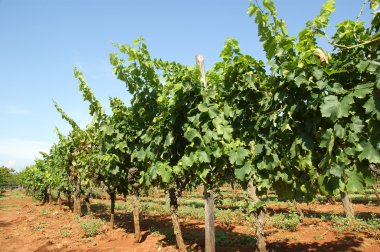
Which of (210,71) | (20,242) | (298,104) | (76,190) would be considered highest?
(210,71)

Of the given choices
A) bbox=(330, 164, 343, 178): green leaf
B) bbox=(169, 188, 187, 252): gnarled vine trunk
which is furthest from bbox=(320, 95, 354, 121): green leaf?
bbox=(169, 188, 187, 252): gnarled vine trunk

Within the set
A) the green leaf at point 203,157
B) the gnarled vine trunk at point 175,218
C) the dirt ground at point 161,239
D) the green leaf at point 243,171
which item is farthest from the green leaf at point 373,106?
the dirt ground at point 161,239

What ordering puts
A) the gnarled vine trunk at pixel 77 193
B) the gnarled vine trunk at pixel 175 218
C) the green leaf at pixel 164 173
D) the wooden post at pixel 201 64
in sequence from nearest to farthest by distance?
the green leaf at pixel 164 173 → the wooden post at pixel 201 64 → the gnarled vine trunk at pixel 175 218 → the gnarled vine trunk at pixel 77 193

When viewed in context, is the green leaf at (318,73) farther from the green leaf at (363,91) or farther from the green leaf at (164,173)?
the green leaf at (164,173)

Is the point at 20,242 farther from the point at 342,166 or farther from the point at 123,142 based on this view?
the point at 342,166

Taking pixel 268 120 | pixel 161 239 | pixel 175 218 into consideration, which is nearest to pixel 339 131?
pixel 268 120

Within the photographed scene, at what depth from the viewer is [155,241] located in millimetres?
9852

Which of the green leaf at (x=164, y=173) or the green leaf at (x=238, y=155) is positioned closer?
the green leaf at (x=238, y=155)

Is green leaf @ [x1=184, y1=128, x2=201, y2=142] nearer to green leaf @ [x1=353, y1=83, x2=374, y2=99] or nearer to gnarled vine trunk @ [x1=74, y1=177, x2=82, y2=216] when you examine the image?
green leaf @ [x1=353, y1=83, x2=374, y2=99]

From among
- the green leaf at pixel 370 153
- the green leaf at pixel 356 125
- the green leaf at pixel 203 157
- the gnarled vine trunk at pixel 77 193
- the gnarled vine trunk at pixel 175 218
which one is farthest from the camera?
the gnarled vine trunk at pixel 77 193

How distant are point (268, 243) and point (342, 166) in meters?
6.68

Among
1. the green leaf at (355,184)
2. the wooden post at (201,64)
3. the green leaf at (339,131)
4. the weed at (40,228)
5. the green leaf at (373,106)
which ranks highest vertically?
the wooden post at (201,64)

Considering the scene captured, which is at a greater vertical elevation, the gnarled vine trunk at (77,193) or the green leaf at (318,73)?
the green leaf at (318,73)

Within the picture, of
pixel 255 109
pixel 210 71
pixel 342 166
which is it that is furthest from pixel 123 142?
pixel 342 166
